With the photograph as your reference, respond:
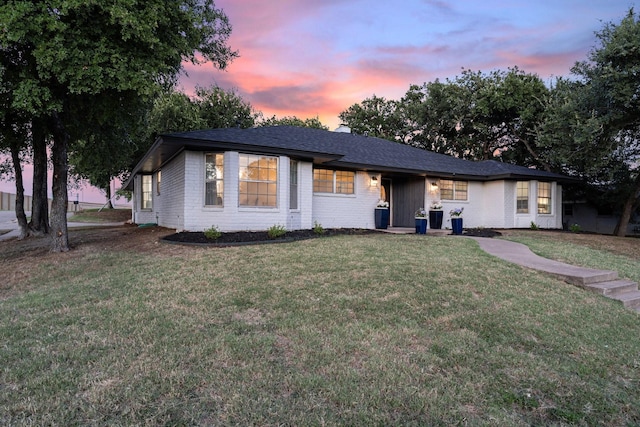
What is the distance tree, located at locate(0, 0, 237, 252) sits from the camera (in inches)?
237

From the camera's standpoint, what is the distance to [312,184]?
1160 centimetres

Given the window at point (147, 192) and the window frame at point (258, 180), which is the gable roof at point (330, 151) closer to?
the window frame at point (258, 180)

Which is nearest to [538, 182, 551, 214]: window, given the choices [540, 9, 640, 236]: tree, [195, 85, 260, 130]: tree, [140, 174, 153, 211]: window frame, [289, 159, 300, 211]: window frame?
[540, 9, 640, 236]: tree

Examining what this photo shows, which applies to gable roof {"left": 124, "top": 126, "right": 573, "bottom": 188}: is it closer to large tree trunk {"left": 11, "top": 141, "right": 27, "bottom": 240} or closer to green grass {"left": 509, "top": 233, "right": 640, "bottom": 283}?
large tree trunk {"left": 11, "top": 141, "right": 27, "bottom": 240}

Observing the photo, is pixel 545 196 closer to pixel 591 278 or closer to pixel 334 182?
pixel 334 182

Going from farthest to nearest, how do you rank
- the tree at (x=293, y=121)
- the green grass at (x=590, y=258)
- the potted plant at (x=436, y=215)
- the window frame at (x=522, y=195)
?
the tree at (x=293, y=121) → the window frame at (x=522, y=195) → the potted plant at (x=436, y=215) → the green grass at (x=590, y=258)

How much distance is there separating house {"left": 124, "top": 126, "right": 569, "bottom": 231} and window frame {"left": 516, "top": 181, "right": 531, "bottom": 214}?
4 cm

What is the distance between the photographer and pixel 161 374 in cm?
264

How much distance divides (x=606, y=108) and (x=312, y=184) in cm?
1008

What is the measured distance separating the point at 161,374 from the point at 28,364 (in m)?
1.20

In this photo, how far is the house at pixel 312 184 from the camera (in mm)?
9852

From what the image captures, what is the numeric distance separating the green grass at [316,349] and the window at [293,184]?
5.17m

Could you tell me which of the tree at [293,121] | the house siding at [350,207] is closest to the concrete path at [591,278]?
the house siding at [350,207]

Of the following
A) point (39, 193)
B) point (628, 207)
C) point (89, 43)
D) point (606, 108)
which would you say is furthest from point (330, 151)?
point (628, 207)
